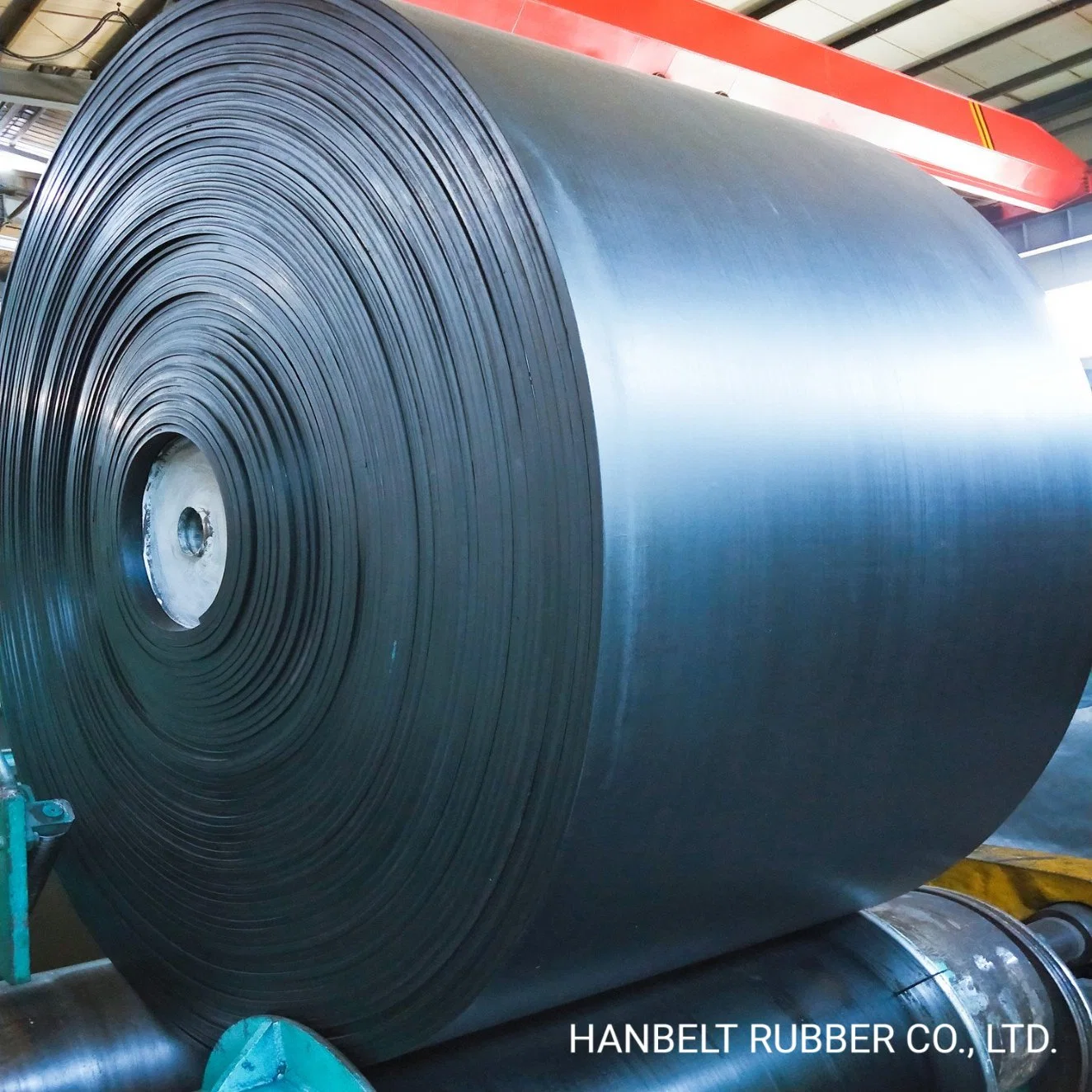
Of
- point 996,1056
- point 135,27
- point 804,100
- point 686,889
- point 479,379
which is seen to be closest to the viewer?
point 479,379

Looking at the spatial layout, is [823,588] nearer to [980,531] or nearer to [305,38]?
[980,531]

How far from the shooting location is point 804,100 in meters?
2.76

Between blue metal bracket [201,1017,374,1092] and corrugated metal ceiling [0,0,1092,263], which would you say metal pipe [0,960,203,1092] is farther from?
corrugated metal ceiling [0,0,1092,263]

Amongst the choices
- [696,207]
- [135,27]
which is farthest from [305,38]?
[135,27]

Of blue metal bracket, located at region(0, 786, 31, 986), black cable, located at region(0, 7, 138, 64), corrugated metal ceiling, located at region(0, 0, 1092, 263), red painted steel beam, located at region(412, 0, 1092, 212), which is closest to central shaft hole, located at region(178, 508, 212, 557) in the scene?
blue metal bracket, located at region(0, 786, 31, 986)

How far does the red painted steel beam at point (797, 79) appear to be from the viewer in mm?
2322

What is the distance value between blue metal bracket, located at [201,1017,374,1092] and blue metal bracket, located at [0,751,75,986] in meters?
0.36

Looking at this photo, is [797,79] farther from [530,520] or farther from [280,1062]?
[280,1062]

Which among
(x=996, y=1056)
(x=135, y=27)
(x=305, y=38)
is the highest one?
(x=135, y=27)

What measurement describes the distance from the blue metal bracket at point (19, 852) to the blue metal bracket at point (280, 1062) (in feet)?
1.18

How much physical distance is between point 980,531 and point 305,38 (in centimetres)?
84

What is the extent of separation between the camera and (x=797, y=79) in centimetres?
272

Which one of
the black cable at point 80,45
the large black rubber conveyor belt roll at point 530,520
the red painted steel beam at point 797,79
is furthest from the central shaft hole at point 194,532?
the black cable at point 80,45

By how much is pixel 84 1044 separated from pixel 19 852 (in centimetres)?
24
